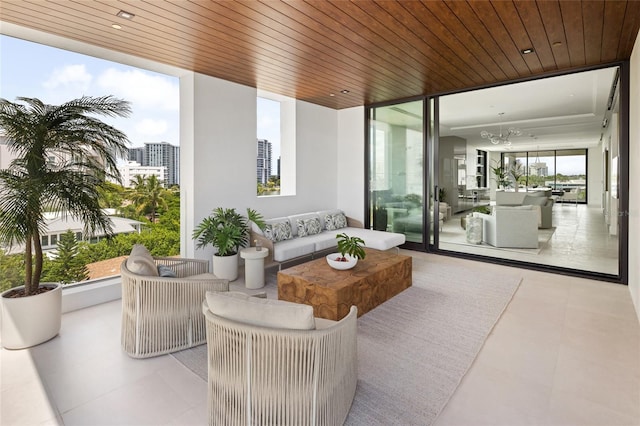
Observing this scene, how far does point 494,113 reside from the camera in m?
8.21

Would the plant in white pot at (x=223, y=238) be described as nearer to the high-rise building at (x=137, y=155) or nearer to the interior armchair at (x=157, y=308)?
the high-rise building at (x=137, y=155)

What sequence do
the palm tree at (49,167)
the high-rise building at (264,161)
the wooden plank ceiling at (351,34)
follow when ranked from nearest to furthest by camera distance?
the palm tree at (49,167) < the wooden plank ceiling at (351,34) < the high-rise building at (264,161)

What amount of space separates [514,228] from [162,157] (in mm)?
6193

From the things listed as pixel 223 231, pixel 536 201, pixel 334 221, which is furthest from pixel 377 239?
pixel 536 201

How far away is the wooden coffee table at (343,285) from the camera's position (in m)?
3.20

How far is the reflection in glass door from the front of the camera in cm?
627

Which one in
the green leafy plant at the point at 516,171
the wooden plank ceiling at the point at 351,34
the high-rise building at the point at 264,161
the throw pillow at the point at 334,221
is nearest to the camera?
the wooden plank ceiling at the point at 351,34

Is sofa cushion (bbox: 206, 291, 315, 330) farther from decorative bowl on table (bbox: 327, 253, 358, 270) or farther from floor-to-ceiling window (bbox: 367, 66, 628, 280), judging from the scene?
floor-to-ceiling window (bbox: 367, 66, 628, 280)

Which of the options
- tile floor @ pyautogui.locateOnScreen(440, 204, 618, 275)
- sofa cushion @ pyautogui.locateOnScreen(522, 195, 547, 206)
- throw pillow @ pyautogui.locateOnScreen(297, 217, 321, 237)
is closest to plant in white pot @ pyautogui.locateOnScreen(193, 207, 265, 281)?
throw pillow @ pyautogui.locateOnScreen(297, 217, 321, 237)

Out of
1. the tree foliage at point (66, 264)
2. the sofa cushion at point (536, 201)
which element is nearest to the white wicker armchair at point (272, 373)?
the tree foliage at point (66, 264)

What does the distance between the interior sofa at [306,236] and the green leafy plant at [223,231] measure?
0.22 metres

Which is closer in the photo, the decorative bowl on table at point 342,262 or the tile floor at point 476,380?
the tile floor at point 476,380

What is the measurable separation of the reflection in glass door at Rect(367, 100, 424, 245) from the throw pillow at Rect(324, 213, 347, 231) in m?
0.67

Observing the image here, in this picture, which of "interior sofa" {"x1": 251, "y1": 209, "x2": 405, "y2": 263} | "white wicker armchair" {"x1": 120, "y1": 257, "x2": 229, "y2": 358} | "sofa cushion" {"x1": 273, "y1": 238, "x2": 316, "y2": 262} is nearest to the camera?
"white wicker armchair" {"x1": 120, "y1": 257, "x2": 229, "y2": 358}
